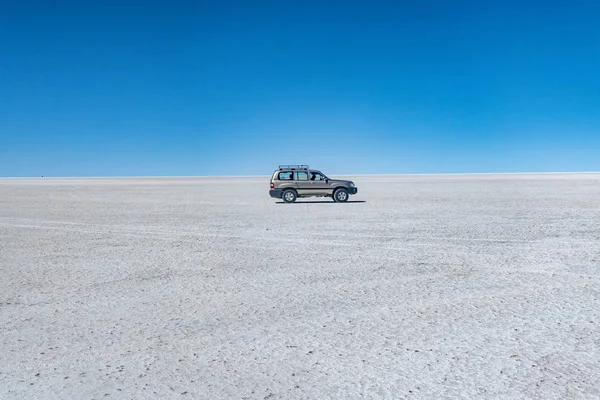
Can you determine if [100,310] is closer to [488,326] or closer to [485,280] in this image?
[488,326]

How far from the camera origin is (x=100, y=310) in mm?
6824

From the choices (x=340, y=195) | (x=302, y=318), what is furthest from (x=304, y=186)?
(x=302, y=318)

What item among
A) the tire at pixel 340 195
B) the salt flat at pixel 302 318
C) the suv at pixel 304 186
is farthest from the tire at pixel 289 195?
the salt flat at pixel 302 318

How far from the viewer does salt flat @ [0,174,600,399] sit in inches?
178

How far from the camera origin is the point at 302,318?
640 cm

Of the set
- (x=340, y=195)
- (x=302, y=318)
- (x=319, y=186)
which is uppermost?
(x=319, y=186)

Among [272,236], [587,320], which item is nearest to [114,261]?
[272,236]

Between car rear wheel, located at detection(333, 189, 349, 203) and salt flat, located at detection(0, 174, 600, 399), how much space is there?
50.4 ft

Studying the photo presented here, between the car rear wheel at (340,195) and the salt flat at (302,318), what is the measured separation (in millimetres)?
15351

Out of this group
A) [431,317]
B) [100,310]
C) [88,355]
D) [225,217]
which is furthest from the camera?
[225,217]

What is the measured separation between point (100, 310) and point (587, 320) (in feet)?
19.6

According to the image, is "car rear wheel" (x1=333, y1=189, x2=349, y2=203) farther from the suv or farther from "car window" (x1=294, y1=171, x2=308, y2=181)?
"car window" (x1=294, y1=171, x2=308, y2=181)

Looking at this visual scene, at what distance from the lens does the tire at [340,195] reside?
93.8 feet

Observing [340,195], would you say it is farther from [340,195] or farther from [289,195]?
[289,195]
